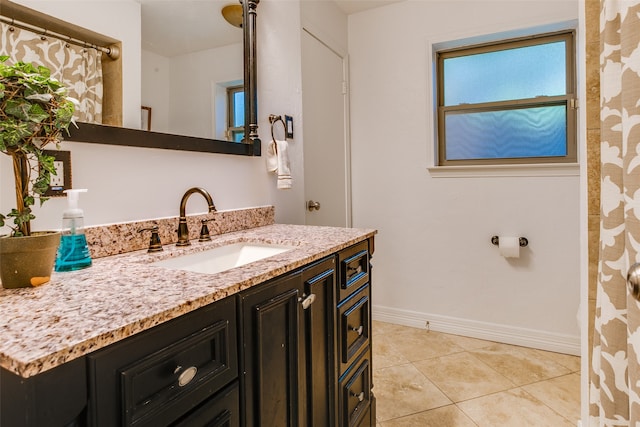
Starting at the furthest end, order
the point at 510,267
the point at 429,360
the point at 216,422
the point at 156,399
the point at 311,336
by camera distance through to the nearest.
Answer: the point at 510,267
the point at 429,360
the point at 311,336
the point at 216,422
the point at 156,399

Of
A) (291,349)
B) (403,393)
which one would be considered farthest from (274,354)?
(403,393)

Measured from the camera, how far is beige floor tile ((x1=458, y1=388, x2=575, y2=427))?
5.35 feet

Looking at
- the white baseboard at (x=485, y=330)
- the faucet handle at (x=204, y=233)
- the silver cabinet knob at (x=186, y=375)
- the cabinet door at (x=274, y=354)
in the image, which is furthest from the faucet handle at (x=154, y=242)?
the white baseboard at (x=485, y=330)

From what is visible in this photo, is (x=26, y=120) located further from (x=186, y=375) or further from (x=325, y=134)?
(x=325, y=134)

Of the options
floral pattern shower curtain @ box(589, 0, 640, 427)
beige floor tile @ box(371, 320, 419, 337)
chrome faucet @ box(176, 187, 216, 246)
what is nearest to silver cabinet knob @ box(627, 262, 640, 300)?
floral pattern shower curtain @ box(589, 0, 640, 427)

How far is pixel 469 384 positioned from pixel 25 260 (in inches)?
79.0

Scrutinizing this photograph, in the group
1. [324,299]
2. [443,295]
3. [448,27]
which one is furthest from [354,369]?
[448,27]

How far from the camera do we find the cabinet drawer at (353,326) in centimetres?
129

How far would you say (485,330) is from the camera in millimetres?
2459

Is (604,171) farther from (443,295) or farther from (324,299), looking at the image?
(443,295)

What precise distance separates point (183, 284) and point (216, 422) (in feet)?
0.92

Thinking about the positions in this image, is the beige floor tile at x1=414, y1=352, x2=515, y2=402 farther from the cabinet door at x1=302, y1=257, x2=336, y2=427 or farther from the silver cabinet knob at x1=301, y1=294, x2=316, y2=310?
the silver cabinet knob at x1=301, y1=294, x2=316, y2=310

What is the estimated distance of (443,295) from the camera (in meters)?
2.58

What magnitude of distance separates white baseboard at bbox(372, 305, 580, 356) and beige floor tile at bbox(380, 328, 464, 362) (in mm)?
70
